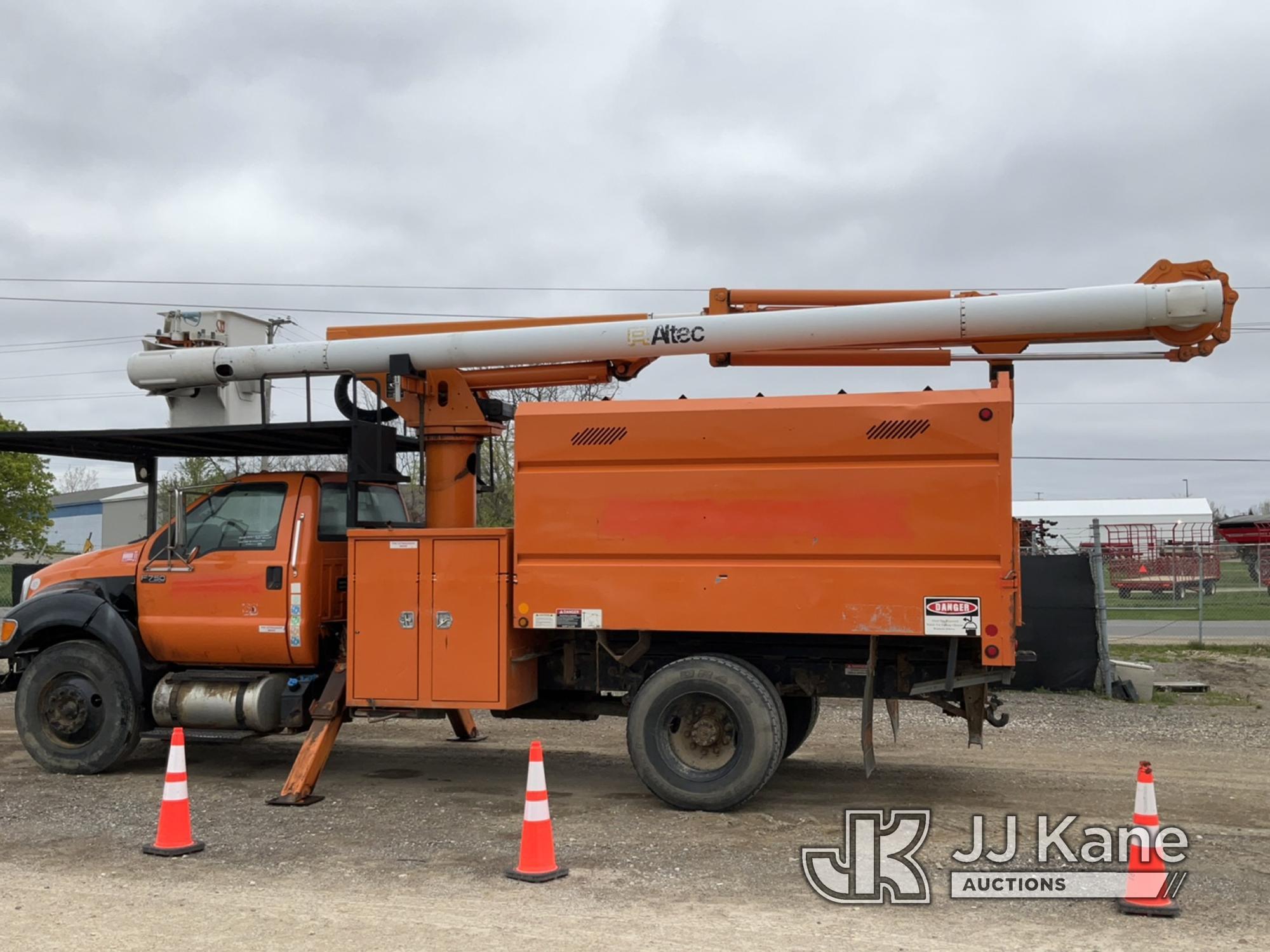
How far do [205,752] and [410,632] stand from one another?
3429mm

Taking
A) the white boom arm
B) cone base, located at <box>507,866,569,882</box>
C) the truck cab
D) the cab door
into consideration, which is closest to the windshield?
the truck cab

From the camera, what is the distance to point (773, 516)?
→ 7793mm

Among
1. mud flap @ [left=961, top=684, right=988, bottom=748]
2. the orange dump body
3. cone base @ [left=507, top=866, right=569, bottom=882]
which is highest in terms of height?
the orange dump body

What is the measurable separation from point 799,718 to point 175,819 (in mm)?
4615

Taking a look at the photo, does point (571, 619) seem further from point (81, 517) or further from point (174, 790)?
point (81, 517)

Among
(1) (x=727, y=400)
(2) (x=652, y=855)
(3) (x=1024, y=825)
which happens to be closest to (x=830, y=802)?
(3) (x=1024, y=825)

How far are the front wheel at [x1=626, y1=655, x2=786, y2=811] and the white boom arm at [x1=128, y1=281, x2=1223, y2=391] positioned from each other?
2.33 m

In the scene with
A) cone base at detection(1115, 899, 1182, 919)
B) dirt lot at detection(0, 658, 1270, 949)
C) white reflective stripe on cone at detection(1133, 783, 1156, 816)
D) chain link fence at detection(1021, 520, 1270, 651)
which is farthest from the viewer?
chain link fence at detection(1021, 520, 1270, 651)

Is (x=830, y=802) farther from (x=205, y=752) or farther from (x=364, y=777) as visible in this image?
(x=205, y=752)

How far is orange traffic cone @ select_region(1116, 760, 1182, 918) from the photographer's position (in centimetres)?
579

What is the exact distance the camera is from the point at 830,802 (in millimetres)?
8453

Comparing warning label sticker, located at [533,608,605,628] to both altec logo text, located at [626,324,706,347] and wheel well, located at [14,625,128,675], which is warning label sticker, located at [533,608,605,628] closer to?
altec logo text, located at [626,324,706,347]

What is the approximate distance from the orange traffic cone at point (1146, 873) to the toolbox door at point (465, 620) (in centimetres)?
425

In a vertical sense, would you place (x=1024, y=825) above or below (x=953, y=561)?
below
